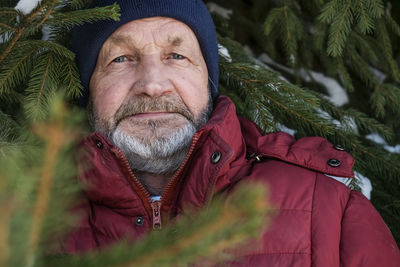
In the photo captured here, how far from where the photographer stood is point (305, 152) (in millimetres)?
→ 1838

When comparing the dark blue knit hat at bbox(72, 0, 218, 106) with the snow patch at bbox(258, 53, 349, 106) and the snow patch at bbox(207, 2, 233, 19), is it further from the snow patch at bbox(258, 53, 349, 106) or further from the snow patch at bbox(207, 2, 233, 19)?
the snow patch at bbox(258, 53, 349, 106)

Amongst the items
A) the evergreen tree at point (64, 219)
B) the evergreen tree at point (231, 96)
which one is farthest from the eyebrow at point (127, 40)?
the evergreen tree at point (64, 219)

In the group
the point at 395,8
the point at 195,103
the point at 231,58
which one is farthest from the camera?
the point at 395,8

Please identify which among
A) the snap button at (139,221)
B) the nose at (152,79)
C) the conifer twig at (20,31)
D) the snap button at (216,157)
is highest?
the conifer twig at (20,31)

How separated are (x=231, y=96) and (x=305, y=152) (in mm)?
747

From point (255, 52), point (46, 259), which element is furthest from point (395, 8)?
point (46, 259)

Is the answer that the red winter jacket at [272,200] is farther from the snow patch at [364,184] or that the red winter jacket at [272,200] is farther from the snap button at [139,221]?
the snow patch at [364,184]

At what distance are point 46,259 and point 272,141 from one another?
1479mm

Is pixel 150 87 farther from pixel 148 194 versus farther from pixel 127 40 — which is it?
pixel 148 194

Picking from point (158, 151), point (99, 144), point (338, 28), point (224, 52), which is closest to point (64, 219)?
point (99, 144)

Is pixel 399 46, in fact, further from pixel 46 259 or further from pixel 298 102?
pixel 46 259

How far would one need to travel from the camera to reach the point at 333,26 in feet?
6.99

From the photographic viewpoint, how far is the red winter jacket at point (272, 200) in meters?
1.54

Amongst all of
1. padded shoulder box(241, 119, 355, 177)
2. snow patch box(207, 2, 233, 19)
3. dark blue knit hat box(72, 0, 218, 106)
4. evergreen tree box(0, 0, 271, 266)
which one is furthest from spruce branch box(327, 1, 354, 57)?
evergreen tree box(0, 0, 271, 266)
